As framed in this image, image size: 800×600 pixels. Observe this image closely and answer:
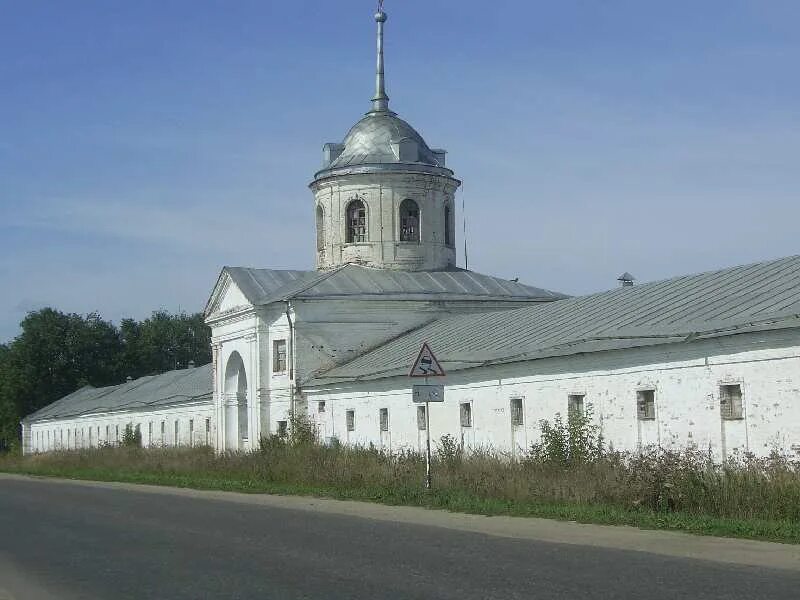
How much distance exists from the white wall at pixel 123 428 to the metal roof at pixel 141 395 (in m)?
0.43

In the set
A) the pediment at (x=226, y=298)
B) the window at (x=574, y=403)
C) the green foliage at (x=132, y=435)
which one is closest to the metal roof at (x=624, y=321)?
the window at (x=574, y=403)

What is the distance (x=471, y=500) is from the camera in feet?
60.0

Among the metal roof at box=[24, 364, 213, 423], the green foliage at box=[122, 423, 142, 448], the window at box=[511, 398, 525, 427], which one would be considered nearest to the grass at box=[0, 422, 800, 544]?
the window at box=[511, 398, 525, 427]

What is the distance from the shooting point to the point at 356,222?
43.2 m

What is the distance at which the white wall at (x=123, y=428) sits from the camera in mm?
53469

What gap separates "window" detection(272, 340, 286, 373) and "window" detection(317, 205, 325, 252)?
5147 millimetres

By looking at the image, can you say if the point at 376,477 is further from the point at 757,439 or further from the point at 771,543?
the point at 771,543

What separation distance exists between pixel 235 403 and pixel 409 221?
9.64m

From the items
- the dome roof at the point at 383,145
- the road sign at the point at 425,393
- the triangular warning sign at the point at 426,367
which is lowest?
the road sign at the point at 425,393

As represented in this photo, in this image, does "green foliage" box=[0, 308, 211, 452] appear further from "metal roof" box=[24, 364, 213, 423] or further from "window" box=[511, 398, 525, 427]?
"window" box=[511, 398, 525, 427]

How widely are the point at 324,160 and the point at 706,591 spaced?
37265 mm

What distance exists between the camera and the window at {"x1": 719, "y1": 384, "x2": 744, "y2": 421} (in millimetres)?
19422

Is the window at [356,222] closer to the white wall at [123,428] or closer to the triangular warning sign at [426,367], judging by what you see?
the white wall at [123,428]

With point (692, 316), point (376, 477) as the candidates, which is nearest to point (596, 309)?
point (692, 316)
